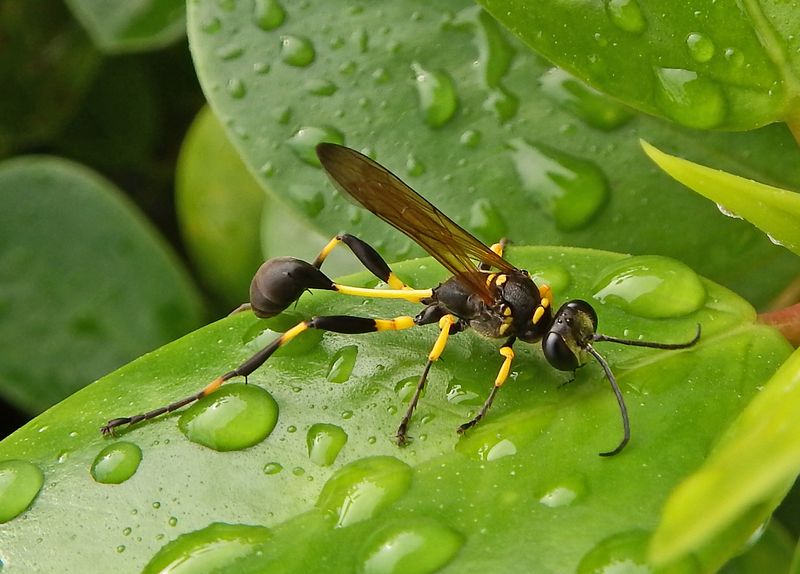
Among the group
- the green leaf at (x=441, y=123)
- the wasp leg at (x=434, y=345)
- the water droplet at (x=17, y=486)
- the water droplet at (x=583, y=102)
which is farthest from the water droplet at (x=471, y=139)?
the water droplet at (x=17, y=486)

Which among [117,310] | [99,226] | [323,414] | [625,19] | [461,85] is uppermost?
[625,19]

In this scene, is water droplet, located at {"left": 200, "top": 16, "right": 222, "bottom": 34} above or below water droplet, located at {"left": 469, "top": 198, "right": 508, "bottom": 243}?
above

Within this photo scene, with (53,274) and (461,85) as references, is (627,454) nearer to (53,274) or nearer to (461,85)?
(461,85)

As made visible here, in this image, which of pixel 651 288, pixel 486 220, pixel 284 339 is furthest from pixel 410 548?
pixel 486 220

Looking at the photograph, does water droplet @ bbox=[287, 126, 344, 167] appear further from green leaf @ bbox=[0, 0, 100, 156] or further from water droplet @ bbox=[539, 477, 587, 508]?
green leaf @ bbox=[0, 0, 100, 156]

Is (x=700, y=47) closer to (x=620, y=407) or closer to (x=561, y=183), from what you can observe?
(x=561, y=183)

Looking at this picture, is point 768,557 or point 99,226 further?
point 99,226

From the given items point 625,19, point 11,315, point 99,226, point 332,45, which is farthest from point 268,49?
point 11,315

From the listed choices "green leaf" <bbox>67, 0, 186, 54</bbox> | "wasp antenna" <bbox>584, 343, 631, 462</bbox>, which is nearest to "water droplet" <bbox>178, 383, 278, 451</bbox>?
"wasp antenna" <bbox>584, 343, 631, 462</bbox>
